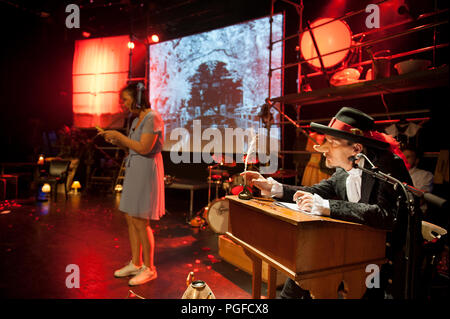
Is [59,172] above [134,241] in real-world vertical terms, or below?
above

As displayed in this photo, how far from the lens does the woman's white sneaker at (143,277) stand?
260cm

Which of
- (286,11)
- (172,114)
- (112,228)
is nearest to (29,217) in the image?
(112,228)

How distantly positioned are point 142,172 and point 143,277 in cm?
108

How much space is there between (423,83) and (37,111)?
35.5 feet

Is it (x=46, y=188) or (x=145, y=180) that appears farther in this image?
(x=46, y=188)

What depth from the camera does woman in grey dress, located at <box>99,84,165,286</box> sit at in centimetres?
245

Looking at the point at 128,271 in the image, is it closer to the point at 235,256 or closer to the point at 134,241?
the point at 134,241

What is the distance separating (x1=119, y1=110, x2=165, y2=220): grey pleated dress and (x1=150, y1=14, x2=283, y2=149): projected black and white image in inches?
139

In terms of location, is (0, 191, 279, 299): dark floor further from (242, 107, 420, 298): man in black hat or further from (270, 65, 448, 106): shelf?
(270, 65, 448, 106): shelf

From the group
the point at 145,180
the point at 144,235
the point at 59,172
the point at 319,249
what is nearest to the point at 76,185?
the point at 59,172

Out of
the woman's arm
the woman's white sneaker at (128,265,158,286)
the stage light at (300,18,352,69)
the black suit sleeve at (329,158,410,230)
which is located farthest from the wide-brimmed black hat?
the stage light at (300,18,352,69)

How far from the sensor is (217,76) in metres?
6.65

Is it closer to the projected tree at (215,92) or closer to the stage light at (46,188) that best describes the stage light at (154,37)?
the projected tree at (215,92)
